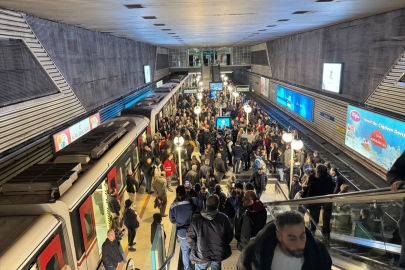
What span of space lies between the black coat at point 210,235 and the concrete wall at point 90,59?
7.92 meters

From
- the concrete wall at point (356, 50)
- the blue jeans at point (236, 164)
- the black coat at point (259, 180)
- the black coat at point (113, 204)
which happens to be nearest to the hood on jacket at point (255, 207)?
the black coat at point (113, 204)

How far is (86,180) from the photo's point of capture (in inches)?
215

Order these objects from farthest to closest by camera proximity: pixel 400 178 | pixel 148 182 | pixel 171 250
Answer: pixel 148 182
pixel 171 250
pixel 400 178

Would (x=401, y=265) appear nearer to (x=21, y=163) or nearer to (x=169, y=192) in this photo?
(x=21, y=163)

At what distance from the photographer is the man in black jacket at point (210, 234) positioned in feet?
13.7

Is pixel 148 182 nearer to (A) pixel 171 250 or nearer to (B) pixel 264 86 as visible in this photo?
(A) pixel 171 250

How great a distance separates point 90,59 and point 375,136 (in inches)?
452

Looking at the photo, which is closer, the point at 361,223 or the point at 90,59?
the point at 361,223

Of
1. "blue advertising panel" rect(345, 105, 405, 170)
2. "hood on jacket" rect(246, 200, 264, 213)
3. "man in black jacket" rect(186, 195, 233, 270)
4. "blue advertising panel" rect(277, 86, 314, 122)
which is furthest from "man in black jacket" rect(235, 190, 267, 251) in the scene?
"blue advertising panel" rect(277, 86, 314, 122)

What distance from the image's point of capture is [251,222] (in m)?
4.51

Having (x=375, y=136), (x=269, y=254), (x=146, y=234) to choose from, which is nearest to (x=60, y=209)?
(x=269, y=254)


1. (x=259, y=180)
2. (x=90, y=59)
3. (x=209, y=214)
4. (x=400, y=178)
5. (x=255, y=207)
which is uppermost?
(x=90, y=59)

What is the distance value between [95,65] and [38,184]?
33.7ft

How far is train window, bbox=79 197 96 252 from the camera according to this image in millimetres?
5191
